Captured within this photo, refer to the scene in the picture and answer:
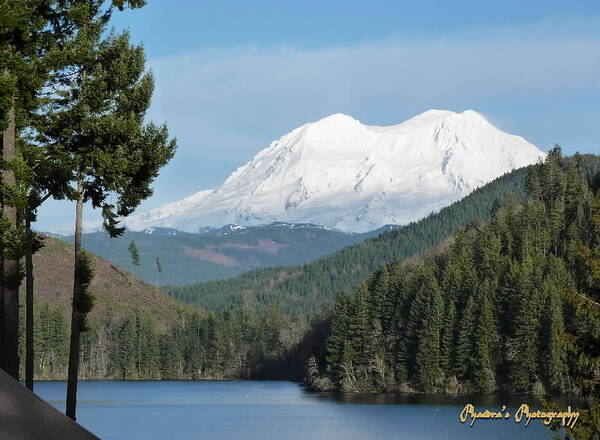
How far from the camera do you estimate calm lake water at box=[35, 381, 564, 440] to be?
89750 mm

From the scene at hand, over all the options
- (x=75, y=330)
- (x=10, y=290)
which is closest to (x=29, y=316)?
(x=75, y=330)

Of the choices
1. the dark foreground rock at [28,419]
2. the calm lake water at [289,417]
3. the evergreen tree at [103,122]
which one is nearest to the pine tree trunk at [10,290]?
the evergreen tree at [103,122]

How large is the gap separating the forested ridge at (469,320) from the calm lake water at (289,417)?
Answer: 629 centimetres

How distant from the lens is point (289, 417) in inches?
4289

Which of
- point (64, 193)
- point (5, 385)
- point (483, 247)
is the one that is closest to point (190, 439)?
point (64, 193)

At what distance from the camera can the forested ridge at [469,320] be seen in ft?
438

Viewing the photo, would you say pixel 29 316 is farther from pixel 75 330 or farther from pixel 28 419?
pixel 28 419

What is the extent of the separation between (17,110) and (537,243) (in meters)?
147

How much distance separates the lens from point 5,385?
1583 cm

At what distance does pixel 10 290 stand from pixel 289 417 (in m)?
81.5

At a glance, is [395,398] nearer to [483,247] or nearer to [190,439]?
[483,247]

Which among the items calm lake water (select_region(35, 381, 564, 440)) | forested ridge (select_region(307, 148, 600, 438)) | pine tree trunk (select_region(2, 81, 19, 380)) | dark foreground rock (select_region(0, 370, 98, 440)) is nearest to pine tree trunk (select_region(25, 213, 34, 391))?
pine tree trunk (select_region(2, 81, 19, 380))

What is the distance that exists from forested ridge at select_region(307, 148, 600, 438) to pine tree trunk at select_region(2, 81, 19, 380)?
3771 inches

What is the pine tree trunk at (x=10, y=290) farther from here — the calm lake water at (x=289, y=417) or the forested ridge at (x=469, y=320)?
the forested ridge at (x=469, y=320)
